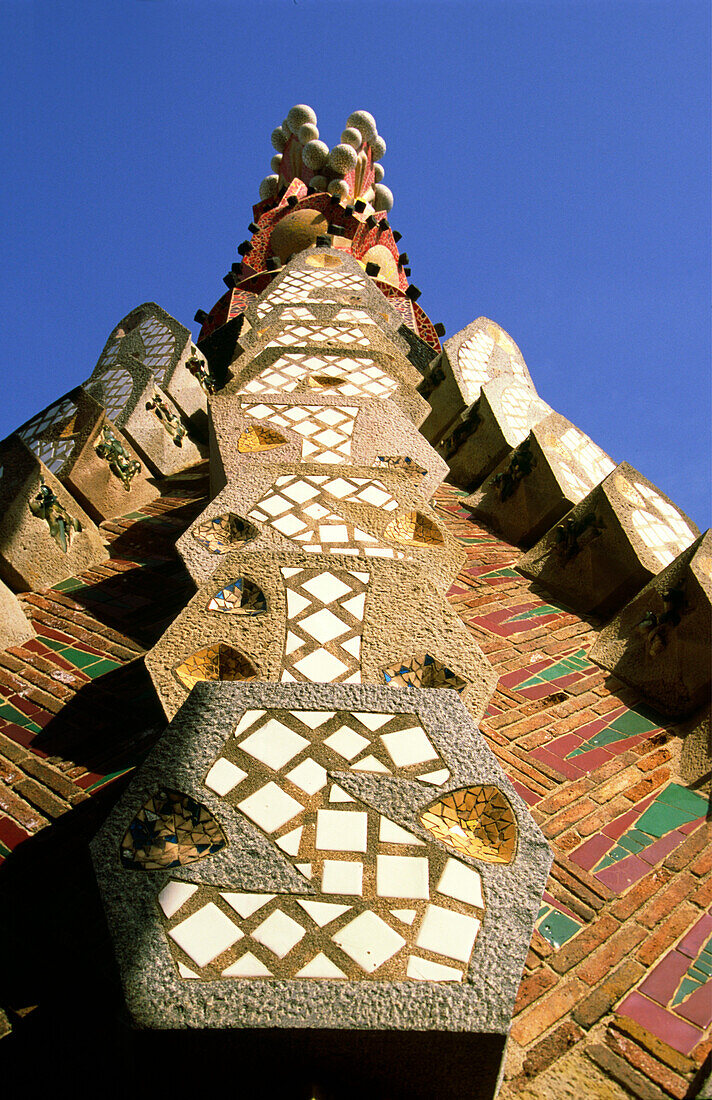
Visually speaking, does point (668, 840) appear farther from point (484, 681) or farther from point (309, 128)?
point (309, 128)

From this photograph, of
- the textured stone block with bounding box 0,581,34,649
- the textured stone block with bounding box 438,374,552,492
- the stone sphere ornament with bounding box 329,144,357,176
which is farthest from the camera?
the stone sphere ornament with bounding box 329,144,357,176

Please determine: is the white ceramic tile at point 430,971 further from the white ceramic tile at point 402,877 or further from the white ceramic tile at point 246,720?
the white ceramic tile at point 246,720

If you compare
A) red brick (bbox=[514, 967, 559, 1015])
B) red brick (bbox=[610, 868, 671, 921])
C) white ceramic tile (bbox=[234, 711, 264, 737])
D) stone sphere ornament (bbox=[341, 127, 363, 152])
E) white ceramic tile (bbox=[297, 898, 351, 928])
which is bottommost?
red brick (bbox=[514, 967, 559, 1015])

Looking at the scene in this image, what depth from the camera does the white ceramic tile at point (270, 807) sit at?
5.47 ft

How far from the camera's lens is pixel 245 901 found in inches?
60.3

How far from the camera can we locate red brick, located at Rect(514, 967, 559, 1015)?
1675mm

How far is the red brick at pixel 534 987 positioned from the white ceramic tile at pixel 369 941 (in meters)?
0.42

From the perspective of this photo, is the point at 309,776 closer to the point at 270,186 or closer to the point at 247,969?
the point at 247,969

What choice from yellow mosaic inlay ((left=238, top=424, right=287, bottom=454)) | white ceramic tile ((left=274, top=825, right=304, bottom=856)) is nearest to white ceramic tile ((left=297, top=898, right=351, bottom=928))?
white ceramic tile ((left=274, top=825, right=304, bottom=856))

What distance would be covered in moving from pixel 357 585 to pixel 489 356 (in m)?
5.06

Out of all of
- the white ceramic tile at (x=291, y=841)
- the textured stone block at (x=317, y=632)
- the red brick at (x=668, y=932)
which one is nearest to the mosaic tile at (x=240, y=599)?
the textured stone block at (x=317, y=632)

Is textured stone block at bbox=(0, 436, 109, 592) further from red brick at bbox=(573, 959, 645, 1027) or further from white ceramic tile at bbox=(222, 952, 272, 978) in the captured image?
red brick at bbox=(573, 959, 645, 1027)

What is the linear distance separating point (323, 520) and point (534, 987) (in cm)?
175

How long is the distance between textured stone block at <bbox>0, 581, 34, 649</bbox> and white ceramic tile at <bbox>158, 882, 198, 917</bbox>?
1.87 m
